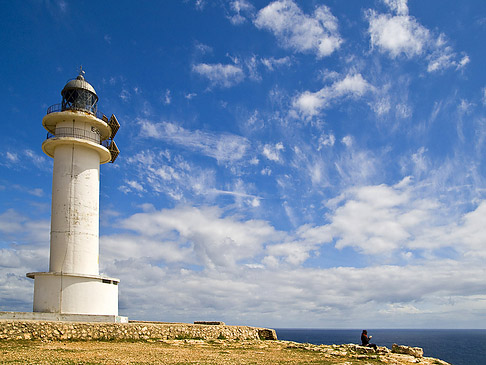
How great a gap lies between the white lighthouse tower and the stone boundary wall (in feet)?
9.21

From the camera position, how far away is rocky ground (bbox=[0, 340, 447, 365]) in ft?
45.8

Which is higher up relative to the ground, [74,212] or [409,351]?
[74,212]

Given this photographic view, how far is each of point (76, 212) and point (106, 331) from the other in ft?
27.0

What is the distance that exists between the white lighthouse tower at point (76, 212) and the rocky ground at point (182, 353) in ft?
16.5

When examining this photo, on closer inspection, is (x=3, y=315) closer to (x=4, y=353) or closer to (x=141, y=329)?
(x=4, y=353)

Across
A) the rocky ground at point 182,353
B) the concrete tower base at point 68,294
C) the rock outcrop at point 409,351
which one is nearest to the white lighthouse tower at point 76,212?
the concrete tower base at point 68,294

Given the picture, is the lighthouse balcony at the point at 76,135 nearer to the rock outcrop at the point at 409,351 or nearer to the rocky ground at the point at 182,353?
the rocky ground at the point at 182,353

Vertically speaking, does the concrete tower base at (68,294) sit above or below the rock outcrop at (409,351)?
above

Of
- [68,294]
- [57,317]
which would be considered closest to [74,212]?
[68,294]

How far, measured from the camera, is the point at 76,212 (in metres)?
24.6

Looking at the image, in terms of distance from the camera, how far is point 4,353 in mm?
14438

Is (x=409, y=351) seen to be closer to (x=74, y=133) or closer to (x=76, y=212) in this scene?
(x=76, y=212)

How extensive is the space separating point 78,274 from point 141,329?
5443mm

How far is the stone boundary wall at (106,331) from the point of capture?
1789 centimetres
